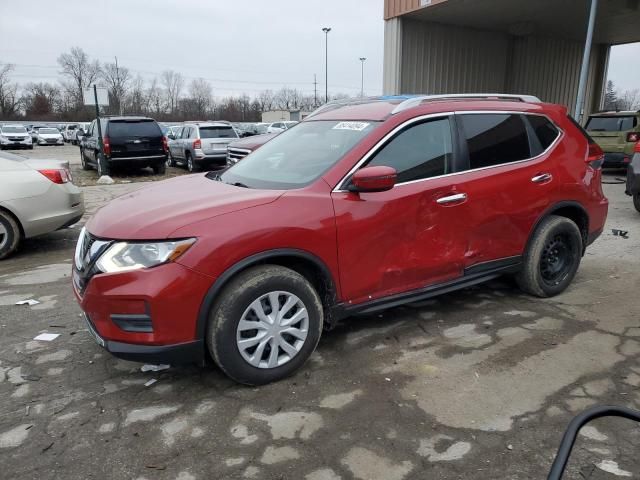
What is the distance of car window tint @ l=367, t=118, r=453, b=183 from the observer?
136 inches

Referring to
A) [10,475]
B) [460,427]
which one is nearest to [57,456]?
[10,475]

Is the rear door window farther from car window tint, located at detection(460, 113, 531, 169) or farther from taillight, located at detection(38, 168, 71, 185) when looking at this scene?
car window tint, located at detection(460, 113, 531, 169)

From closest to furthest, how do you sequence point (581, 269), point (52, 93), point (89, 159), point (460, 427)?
point (460, 427)
point (581, 269)
point (89, 159)
point (52, 93)

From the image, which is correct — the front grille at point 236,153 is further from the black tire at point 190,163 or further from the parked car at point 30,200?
the black tire at point 190,163

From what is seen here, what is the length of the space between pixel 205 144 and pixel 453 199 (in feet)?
44.3

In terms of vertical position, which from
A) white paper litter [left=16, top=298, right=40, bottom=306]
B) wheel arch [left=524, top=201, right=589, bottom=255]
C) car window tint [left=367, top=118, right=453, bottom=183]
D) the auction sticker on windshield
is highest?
the auction sticker on windshield

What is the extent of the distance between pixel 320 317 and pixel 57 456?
1608mm

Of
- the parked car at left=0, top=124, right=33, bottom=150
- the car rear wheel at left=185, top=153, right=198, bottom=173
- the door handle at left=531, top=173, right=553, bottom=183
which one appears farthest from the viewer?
the parked car at left=0, top=124, right=33, bottom=150

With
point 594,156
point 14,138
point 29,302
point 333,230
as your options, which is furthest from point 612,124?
point 14,138

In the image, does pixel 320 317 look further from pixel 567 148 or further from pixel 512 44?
pixel 512 44

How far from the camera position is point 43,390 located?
3.07 metres

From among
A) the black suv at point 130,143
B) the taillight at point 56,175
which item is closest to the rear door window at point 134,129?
the black suv at point 130,143

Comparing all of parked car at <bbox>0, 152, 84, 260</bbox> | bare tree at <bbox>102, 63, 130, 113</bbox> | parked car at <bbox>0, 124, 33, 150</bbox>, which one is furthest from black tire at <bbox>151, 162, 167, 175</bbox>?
bare tree at <bbox>102, 63, 130, 113</bbox>

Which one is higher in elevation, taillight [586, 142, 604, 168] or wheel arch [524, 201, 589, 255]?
taillight [586, 142, 604, 168]
